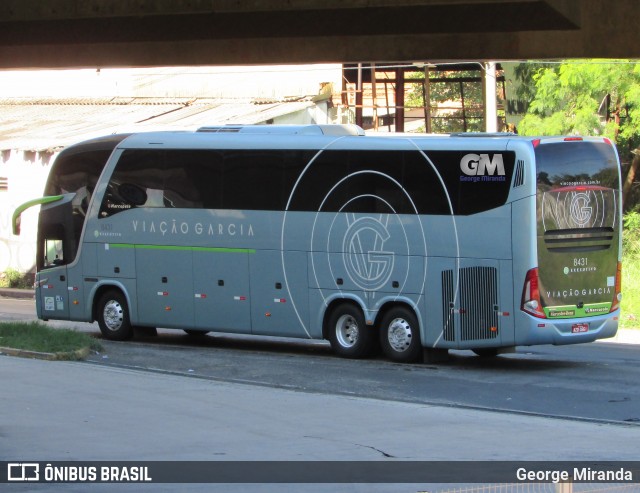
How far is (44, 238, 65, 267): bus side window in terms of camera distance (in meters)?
22.5

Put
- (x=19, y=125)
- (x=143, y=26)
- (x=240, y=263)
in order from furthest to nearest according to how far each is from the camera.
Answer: (x=19, y=125) → (x=240, y=263) → (x=143, y=26)

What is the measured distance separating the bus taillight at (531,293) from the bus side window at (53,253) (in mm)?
9899

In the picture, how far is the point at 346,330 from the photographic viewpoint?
19.0 metres

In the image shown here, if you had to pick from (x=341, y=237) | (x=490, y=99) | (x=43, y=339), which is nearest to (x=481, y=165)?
(x=341, y=237)

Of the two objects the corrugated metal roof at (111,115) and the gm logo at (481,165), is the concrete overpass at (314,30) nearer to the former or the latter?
the gm logo at (481,165)

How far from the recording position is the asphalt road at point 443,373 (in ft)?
47.9

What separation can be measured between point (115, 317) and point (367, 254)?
5866 mm

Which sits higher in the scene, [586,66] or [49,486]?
[586,66]

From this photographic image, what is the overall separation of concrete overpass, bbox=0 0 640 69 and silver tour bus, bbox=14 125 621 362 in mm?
3912

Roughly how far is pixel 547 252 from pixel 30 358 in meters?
8.19

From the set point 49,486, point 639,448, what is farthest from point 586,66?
point 49,486

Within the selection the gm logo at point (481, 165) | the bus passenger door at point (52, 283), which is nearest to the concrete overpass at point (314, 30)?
the gm logo at point (481, 165)

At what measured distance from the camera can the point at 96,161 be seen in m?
22.0

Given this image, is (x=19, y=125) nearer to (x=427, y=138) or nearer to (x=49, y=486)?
(x=427, y=138)
